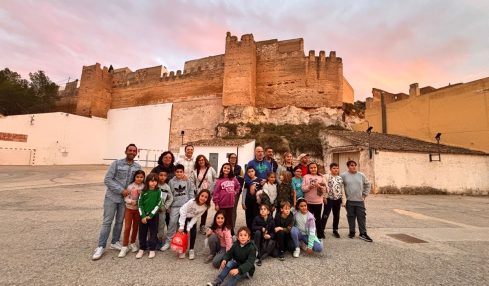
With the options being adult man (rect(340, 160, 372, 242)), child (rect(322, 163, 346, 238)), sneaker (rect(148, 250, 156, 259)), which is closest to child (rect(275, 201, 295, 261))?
child (rect(322, 163, 346, 238))

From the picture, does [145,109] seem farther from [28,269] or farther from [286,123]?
[28,269]

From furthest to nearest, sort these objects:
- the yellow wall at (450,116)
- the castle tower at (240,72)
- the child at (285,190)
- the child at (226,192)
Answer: the castle tower at (240,72)
the yellow wall at (450,116)
the child at (285,190)
the child at (226,192)

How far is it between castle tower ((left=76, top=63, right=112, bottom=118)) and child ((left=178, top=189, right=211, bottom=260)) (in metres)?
32.9

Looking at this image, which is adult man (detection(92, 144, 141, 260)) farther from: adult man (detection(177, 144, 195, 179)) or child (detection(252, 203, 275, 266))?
child (detection(252, 203, 275, 266))

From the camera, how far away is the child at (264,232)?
3555 millimetres

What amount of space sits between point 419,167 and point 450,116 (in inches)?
221

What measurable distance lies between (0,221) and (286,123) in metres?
20.9

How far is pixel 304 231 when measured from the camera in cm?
393

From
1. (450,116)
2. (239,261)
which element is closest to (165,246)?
(239,261)

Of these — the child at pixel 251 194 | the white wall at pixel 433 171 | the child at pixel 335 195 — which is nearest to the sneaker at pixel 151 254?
the child at pixel 251 194

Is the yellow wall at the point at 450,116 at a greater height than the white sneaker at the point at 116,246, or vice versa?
the yellow wall at the point at 450,116

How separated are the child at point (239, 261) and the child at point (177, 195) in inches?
46.4

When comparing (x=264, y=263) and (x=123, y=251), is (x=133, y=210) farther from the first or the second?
(x=264, y=263)

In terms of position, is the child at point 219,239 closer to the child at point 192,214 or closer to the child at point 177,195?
the child at point 192,214
